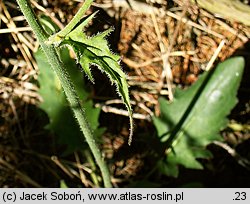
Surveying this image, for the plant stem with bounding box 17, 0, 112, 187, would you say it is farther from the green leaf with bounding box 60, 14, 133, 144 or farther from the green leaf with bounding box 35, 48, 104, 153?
the green leaf with bounding box 35, 48, 104, 153

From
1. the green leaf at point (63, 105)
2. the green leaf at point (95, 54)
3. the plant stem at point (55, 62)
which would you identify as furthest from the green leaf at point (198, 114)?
the green leaf at point (95, 54)

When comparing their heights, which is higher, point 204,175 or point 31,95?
point 31,95

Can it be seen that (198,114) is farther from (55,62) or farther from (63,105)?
(55,62)

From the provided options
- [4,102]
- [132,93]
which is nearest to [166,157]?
[132,93]

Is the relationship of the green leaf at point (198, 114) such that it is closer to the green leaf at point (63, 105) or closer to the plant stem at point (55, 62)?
the green leaf at point (63, 105)

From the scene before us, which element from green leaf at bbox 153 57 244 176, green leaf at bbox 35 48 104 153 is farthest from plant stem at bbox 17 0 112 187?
green leaf at bbox 153 57 244 176
